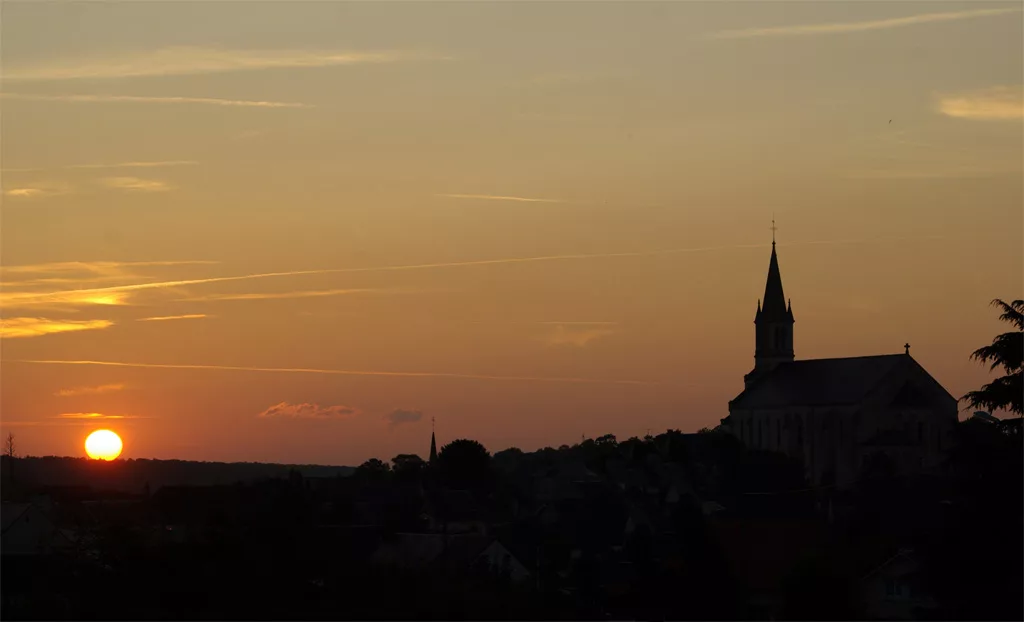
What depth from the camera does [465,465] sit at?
136 m

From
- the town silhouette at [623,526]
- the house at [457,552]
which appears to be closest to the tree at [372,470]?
the town silhouette at [623,526]

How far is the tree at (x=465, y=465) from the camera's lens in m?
135

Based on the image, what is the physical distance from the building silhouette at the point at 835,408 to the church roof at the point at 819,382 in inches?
3.6

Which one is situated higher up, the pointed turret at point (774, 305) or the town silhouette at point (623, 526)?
the pointed turret at point (774, 305)

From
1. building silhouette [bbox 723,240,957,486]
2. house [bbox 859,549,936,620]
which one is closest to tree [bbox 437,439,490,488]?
building silhouette [bbox 723,240,957,486]

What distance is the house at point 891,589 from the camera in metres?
50.4

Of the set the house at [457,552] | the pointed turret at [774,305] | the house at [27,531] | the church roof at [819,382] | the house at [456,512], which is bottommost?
→ the house at [457,552]

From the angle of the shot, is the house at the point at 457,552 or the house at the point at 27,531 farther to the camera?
the house at the point at 457,552

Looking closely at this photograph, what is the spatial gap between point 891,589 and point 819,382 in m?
101

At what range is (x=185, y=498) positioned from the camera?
9319 cm

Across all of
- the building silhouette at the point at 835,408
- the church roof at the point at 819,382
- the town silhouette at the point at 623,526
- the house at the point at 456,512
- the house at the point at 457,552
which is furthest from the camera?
the church roof at the point at 819,382

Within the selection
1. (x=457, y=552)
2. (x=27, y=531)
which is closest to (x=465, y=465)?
(x=457, y=552)

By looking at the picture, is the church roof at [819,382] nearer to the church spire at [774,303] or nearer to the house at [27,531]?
the church spire at [774,303]

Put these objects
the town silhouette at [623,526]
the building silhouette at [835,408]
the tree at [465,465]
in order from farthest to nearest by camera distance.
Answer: the building silhouette at [835,408] → the tree at [465,465] → the town silhouette at [623,526]
